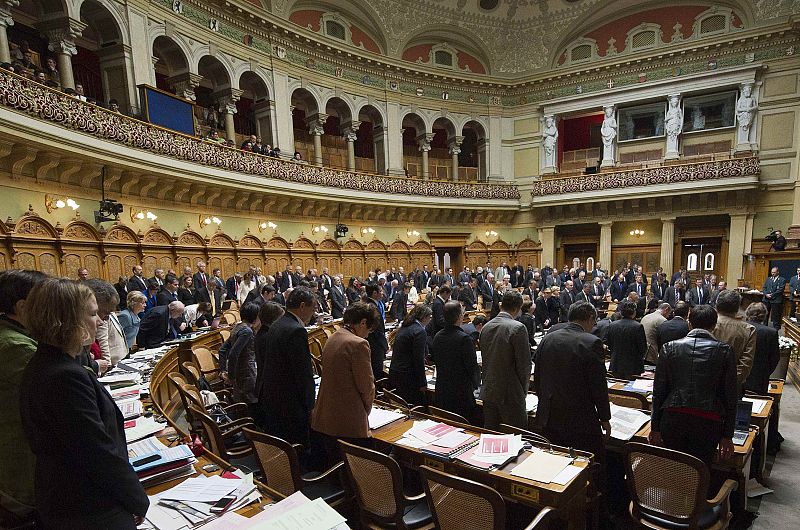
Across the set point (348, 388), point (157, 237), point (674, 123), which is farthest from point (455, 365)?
point (674, 123)

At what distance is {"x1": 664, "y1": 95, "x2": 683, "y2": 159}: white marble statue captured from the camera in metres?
17.0

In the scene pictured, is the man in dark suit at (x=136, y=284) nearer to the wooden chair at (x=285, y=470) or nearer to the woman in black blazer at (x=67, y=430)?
the wooden chair at (x=285, y=470)

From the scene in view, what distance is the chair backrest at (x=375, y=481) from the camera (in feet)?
7.43

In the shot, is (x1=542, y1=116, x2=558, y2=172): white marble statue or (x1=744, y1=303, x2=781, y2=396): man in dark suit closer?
(x1=744, y1=303, x2=781, y2=396): man in dark suit

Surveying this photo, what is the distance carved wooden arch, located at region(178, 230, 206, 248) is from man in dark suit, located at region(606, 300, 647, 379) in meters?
10.7

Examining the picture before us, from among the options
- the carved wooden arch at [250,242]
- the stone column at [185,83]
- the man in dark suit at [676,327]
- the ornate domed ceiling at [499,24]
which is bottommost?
the man in dark suit at [676,327]

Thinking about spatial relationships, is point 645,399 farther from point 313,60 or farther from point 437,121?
point 437,121

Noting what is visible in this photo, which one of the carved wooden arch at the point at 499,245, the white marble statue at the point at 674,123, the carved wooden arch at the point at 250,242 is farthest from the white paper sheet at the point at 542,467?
the white marble statue at the point at 674,123

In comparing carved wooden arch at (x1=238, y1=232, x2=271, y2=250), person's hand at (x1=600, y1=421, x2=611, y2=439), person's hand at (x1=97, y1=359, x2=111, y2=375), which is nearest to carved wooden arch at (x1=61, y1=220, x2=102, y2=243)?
carved wooden arch at (x1=238, y1=232, x2=271, y2=250)

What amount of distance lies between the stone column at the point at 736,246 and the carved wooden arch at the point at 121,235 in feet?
65.9

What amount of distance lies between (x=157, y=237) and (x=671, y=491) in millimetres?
11647

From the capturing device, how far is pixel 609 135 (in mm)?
18172

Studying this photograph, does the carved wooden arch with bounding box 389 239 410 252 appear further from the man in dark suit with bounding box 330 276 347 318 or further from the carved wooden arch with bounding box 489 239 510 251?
the man in dark suit with bounding box 330 276 347 318

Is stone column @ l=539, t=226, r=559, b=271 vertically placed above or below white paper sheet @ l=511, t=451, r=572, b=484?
above
